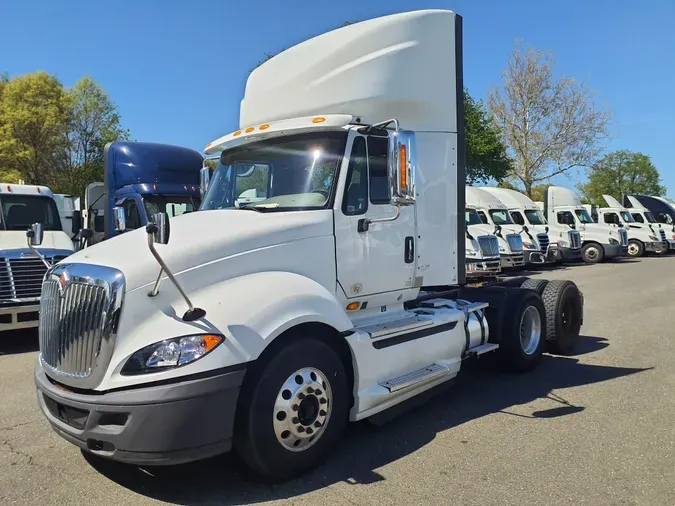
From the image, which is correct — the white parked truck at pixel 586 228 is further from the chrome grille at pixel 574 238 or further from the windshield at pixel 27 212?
the windshield at pixel 27 212

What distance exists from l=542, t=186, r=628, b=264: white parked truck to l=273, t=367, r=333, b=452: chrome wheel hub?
2261 centimetres

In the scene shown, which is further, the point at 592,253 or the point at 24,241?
the point at 592,253

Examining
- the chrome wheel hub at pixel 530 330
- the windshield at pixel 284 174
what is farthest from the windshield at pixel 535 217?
the windshield at pixel 284 174

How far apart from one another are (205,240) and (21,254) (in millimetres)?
5727

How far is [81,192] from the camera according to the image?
101 ft

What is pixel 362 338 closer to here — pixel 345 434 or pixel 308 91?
pixel 345 434

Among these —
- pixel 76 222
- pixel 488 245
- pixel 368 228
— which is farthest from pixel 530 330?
pixel 488 245

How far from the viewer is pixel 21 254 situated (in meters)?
8.19

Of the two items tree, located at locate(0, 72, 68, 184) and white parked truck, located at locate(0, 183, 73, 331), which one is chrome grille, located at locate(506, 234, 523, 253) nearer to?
white parked truck, located at locate(0, 183, 73, 331)

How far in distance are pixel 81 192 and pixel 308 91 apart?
29.2 m

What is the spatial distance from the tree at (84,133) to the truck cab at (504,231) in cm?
2167

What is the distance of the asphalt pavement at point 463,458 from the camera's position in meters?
3.60

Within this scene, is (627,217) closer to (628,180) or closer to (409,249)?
(409,249)

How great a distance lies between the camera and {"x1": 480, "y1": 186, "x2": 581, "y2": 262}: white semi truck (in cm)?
2156
